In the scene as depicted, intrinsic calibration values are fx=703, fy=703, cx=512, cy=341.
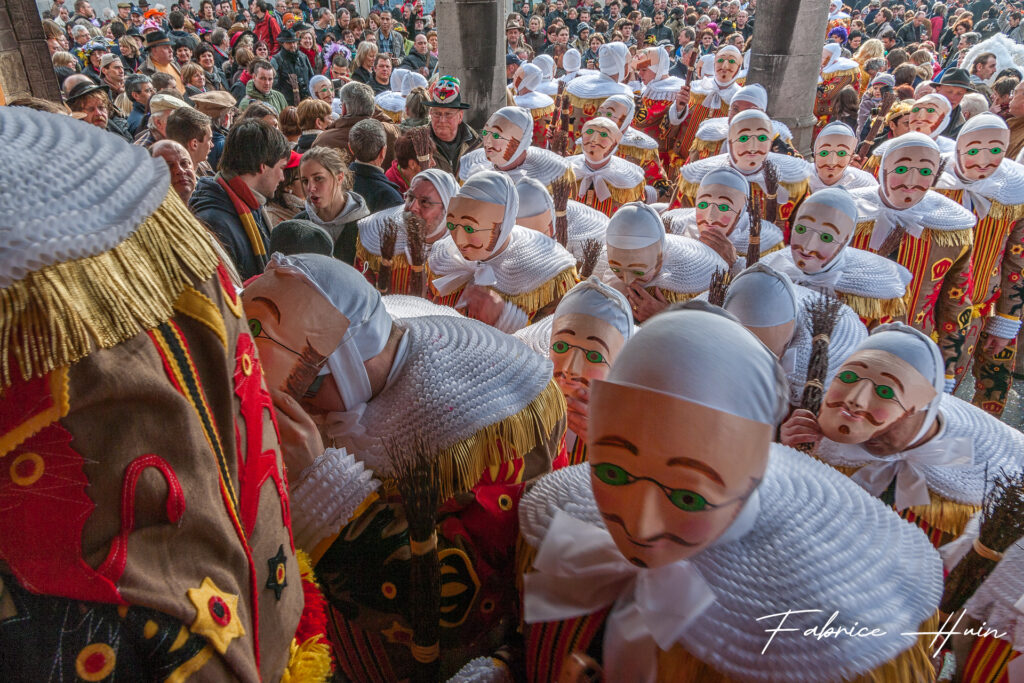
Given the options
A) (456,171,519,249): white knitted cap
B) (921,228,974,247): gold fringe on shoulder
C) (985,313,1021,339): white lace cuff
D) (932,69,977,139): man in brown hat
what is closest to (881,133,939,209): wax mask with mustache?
(921,228,974,247): gold fringe on shoulder

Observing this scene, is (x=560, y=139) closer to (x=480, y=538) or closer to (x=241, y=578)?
(x=480, y=538)

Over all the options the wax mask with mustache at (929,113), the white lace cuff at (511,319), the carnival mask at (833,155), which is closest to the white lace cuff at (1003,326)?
the carnival mask at (833,155)

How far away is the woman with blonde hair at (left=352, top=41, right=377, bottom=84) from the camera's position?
935 cm

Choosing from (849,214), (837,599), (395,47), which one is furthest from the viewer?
(395,47)

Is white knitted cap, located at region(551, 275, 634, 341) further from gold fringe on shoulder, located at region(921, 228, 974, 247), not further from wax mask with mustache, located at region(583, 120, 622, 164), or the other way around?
wax mask with mustache, located at region(583, 120, 622, 164)

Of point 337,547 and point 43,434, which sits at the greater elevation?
point 43,434

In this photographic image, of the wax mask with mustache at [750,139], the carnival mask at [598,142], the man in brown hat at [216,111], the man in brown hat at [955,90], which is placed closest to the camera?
the wax mask with mustache at [750,139]

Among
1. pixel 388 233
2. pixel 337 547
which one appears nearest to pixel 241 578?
pixel 337 547

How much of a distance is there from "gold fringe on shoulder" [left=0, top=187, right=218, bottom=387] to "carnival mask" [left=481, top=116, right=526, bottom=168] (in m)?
4.13

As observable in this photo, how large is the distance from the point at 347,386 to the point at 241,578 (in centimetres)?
76

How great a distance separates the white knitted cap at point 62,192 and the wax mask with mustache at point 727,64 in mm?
7892

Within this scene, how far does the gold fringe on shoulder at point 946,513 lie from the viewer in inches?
84.7

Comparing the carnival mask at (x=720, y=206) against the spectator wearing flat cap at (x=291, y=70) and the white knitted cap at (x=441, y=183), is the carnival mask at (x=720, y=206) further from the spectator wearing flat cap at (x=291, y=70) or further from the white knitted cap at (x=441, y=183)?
the spectator wearing flat cap at (x=291, y=70)

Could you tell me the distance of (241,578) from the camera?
978 millimetres
